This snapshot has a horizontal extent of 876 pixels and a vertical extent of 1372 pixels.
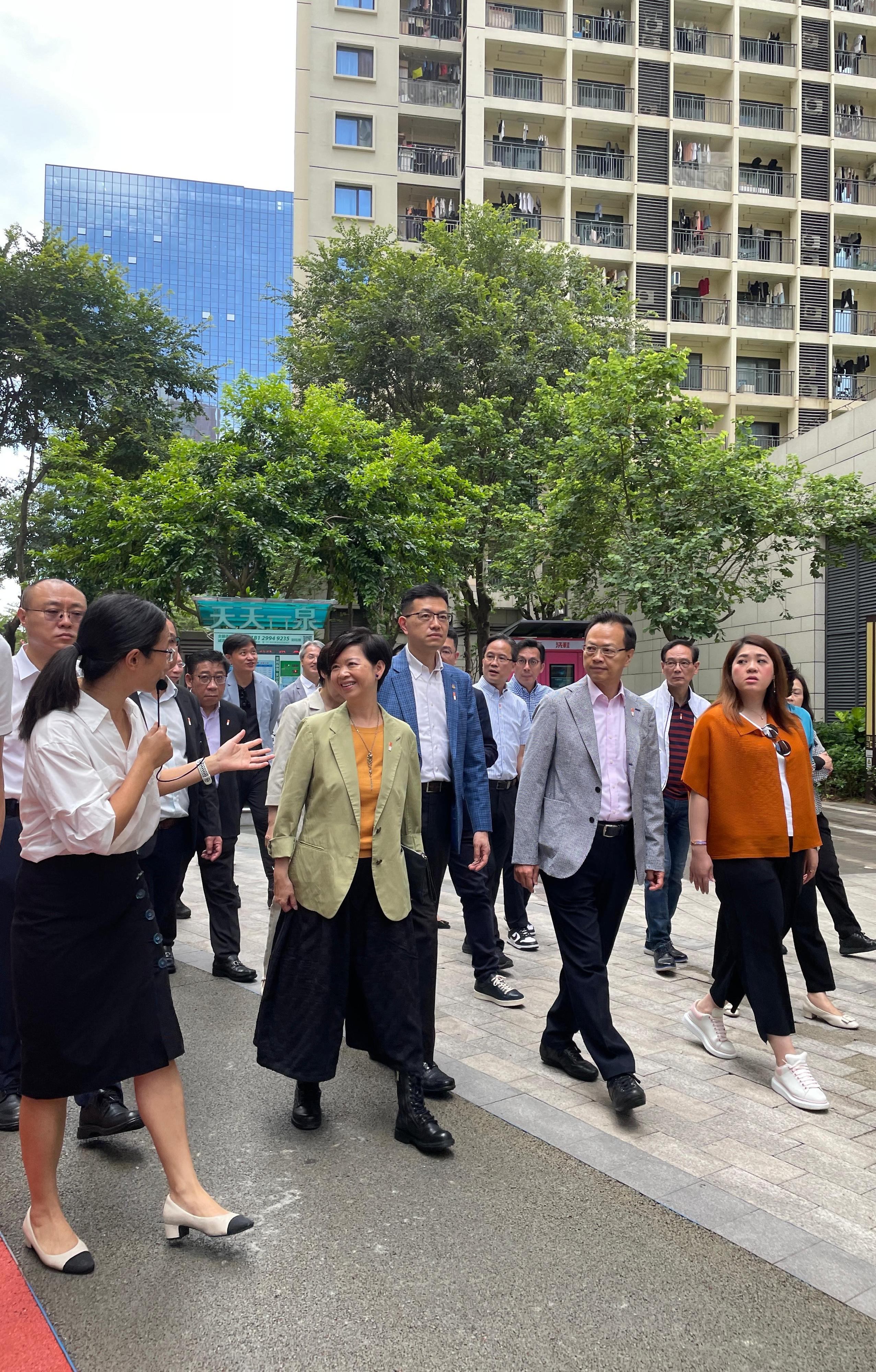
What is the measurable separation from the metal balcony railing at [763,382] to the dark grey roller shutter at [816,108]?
8.05 metres

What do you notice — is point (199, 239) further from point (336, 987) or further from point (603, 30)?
point (336, 987)

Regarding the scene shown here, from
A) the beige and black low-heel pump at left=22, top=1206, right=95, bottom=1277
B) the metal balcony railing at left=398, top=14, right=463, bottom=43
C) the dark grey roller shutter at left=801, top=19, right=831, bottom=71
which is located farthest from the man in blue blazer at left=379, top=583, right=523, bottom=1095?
the dark grey roller shutter at left=801, top=19, right=831, bottom=71

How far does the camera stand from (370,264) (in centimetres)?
2597

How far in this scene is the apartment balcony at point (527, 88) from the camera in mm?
35000

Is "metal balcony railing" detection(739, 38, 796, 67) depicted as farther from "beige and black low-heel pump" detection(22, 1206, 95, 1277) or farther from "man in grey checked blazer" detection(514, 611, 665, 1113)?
"beige and black low-heel pump" detection(22, 1206, 95, 1277)

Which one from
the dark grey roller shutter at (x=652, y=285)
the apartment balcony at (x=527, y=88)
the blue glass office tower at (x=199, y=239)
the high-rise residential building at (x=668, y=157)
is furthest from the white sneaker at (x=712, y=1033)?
the blue glass office tower at (x=199, y=239)

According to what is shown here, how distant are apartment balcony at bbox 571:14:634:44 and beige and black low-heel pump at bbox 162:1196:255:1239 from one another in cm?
3941

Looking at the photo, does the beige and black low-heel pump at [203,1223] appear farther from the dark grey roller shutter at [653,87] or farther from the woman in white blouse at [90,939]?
the dark grey roller shutter at [653,87]

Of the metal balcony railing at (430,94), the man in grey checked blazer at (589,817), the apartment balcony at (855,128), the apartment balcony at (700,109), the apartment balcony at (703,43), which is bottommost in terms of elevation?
the man in grey checked blazer at (589,817)

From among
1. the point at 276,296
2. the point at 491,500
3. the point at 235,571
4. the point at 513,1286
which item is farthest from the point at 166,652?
the point at 276,296

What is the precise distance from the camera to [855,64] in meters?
35.9

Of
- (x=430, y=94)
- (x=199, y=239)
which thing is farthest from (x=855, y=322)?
(x=199, y=239)

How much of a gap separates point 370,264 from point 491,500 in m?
7.24

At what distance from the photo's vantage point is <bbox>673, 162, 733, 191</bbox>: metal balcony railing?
35312mm
